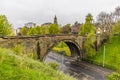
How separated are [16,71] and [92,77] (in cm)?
3970

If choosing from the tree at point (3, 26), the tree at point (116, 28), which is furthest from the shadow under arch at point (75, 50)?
the tree at point (3, 26)

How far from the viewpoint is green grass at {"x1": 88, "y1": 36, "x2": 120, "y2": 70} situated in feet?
189

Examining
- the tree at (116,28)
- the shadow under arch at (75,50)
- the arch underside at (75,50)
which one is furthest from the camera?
the tree at (116,28)

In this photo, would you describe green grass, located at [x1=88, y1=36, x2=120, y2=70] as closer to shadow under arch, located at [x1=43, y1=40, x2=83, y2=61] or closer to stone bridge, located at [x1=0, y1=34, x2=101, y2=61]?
shadow under arch, located at [x1=43, y1=40, x2=83, y2=61]

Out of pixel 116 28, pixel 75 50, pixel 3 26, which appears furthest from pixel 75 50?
pixel 3 26

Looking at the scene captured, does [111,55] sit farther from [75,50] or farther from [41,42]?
[41,42]

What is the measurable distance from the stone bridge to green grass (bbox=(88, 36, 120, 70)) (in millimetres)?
6545

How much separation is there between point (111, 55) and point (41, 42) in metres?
23.8

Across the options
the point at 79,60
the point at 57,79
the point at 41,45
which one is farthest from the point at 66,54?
the point at 57,79

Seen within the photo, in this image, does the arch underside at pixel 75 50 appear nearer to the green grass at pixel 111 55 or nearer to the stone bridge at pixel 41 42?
the stone bridge at pixel 41 42

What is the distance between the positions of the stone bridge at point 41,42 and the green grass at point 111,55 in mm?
6545

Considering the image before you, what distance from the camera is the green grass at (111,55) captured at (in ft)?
189

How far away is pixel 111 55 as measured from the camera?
6625cm

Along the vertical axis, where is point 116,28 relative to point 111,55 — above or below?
above
